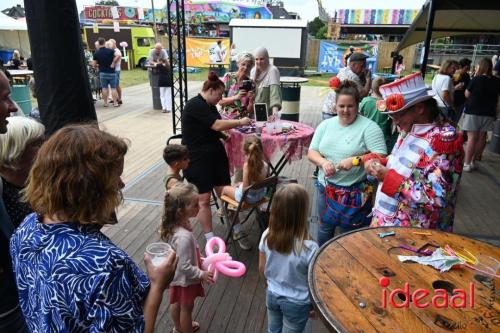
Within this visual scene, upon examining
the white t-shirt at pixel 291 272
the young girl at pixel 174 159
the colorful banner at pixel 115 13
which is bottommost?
the white t-shirt at pixel 291 272

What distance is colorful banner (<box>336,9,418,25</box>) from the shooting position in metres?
25.7

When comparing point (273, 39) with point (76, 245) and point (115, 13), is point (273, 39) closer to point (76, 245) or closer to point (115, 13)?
point (76, 245)

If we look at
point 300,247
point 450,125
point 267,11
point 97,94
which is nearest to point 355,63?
point 450,125

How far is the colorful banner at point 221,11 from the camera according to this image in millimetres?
35344

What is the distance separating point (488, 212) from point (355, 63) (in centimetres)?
254

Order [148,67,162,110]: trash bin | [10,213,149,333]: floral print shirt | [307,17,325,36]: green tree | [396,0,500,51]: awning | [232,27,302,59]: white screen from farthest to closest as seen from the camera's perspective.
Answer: [307,17,325,36]: green tree
[232,27,302,59]: white screen
[148,67,162,110]: trash bin
[396,0,500,51]: awning
[10,213,149,333]: floral print shirt

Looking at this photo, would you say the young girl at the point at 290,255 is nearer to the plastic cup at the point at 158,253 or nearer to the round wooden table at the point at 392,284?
the round wooden table at the point at 392,284

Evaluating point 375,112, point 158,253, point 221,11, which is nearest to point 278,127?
point 375,112

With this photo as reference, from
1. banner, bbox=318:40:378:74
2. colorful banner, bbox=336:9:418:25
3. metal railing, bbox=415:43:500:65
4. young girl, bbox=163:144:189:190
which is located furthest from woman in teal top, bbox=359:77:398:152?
colorful banner, bbox=336:9:418:25

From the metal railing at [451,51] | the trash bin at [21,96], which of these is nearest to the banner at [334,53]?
the metal railing at [451,51]

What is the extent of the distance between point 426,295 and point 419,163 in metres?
0.76

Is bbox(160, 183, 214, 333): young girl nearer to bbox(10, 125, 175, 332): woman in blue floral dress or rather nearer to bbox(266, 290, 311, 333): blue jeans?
bbox(266, 290, 311, 333): blue jeans

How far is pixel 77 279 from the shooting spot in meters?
0.90

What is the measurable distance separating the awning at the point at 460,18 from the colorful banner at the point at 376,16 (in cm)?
1882
